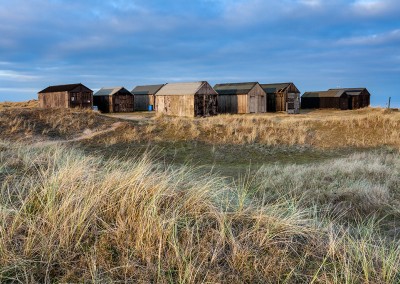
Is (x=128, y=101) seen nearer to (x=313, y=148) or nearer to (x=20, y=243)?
(x=313, y=148)

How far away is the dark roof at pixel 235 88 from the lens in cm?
3998

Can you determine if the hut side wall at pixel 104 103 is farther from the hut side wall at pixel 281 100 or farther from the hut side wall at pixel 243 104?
the hut side wall at pixel 281 100

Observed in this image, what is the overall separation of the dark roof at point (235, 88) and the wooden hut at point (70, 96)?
14.3 m

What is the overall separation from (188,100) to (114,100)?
40.5ft

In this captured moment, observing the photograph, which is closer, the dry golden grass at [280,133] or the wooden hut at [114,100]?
the dry golden grass at [280,133]

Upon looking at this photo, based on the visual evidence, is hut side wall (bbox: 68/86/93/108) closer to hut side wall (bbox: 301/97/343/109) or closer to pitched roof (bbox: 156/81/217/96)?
pitched roof (bbox: 156/81/217/96)

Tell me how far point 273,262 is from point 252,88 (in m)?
37.4

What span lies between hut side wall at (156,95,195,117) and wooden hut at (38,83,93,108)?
8304mm

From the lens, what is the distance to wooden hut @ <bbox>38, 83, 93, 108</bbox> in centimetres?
3881

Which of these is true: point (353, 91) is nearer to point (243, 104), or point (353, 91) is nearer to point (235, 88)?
point (235, 88)

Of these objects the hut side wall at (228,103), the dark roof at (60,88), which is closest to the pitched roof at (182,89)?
the hut side wall at (228,103)

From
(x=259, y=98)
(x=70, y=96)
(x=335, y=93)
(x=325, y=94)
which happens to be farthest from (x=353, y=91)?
(x=70, y=96)

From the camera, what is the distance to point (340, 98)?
48969 mm

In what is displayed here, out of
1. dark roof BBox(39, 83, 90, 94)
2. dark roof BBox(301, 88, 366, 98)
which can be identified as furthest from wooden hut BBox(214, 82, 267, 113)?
dark roof BBox(39, 83, 90, 94)
